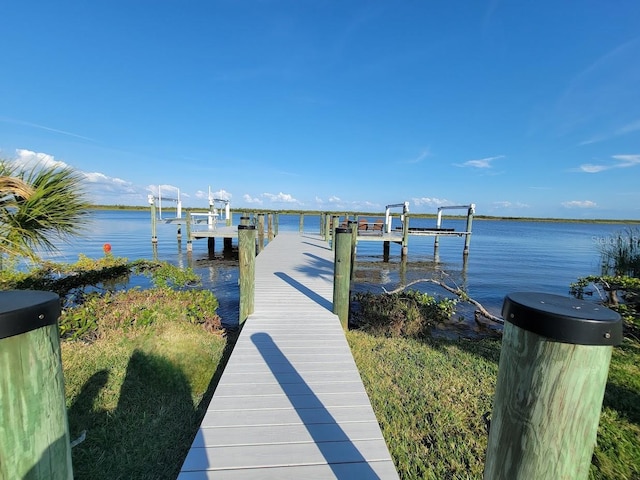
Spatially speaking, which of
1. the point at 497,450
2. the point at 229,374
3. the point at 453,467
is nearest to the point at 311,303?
A: the point at 229,374

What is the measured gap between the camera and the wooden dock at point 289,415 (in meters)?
2.15

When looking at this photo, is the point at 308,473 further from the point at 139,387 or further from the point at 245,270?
the point at 245,270

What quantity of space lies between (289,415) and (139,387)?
2120 millimetres

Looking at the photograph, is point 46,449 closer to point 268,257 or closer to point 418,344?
point 418,344

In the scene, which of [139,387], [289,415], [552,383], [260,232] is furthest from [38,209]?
[260,232]

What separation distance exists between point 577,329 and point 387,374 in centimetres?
343

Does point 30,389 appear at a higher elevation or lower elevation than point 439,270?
higher

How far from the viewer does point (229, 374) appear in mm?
3305

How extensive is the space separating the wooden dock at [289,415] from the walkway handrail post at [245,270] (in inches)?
7.7

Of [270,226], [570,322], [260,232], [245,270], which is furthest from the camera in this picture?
[270,226]

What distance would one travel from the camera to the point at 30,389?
0.98m

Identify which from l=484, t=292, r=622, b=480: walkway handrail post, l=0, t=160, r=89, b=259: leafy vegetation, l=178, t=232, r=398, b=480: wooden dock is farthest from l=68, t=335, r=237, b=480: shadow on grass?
l=484, t=292, r=622, b=480: walkway handrail post

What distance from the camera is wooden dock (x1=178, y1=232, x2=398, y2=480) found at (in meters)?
2.15

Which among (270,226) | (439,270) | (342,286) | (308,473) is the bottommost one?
(439,270)
